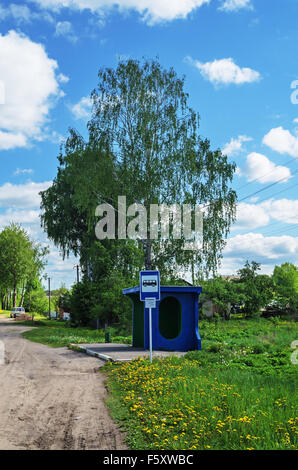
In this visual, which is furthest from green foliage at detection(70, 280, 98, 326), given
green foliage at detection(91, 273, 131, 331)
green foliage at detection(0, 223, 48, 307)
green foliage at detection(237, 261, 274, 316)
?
green foliage at detection(0, 223, 48, 307)

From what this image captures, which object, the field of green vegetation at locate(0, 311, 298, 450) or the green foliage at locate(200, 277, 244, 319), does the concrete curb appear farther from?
the green foliage at locate(200, 277, 244, 319)

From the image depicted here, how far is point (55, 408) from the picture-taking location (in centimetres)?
834

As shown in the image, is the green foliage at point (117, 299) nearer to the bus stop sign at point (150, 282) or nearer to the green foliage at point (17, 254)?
the bus stop sign at point (150, 282)

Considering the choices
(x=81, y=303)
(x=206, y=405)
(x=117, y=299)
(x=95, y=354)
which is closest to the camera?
(x=206, y=405)

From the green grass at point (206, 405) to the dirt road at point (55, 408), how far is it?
14.3 inches

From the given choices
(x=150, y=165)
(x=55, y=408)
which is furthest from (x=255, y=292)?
(x=55, y=408)

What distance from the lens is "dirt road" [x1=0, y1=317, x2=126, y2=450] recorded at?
625 centimetres

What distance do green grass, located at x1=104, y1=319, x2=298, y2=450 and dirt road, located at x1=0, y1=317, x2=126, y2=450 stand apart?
0.36 meters

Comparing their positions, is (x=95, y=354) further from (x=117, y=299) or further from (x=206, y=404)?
(x=117, y=299)

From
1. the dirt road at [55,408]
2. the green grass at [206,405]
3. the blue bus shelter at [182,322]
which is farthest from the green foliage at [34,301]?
the green grass at [206,405]

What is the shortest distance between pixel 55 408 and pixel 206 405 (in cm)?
290
